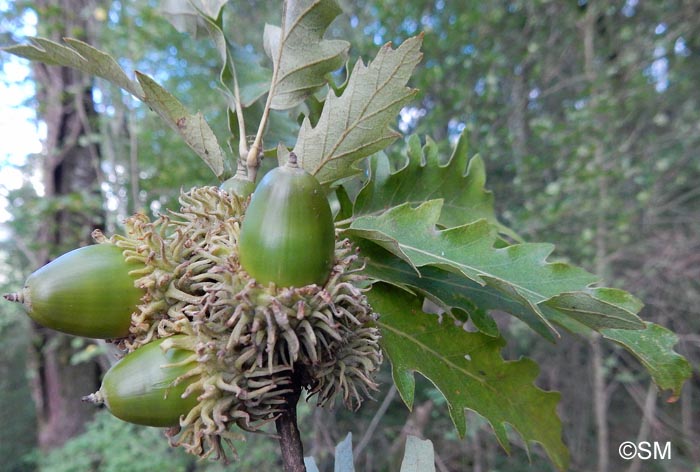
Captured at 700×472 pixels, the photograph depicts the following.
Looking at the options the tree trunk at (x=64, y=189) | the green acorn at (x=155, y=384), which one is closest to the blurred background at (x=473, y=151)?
the tree trunk at (x=64, y=189)

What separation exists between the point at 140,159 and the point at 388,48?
457 centimetres

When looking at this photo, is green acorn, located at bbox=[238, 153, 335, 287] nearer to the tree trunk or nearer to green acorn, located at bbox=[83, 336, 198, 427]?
green acorn, located at bbox=[83, 336, 198, 427]

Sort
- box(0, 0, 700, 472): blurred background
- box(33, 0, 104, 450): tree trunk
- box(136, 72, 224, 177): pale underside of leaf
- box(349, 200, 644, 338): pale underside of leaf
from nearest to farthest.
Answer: box(349, 200, 644, 338): pale underside of leaf → box(136, 72, 224, 177): pale underside of leaf → box(0, 0, 700, 472): blurred background → box(33, 0, 104, 450): tree trunk

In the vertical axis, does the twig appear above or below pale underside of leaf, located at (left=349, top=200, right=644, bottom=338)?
below

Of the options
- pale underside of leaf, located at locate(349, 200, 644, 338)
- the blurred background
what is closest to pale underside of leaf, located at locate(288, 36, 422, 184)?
pale underside of leaf, located at locate(349, 200, 644, 338)

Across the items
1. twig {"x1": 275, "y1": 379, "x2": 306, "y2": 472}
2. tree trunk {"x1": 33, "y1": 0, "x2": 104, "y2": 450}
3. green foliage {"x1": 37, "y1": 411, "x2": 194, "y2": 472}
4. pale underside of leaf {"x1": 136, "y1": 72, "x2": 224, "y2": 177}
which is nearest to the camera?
twig {"x1": 275, "y1": 379, "x2": 306, "y2": 472}

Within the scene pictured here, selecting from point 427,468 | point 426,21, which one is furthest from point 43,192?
point 427,468

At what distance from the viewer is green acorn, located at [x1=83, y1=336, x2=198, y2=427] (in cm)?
77

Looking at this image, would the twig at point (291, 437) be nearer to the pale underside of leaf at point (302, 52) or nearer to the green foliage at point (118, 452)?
the pale underside of leaf at point (302, 52)

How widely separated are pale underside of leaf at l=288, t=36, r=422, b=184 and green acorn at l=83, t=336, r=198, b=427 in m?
0.44

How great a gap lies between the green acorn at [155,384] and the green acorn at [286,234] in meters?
0.20

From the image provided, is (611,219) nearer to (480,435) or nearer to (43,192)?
(480,435)

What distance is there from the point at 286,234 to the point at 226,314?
166 mm

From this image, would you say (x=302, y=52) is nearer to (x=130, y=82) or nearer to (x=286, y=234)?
(x=130, y=82)
